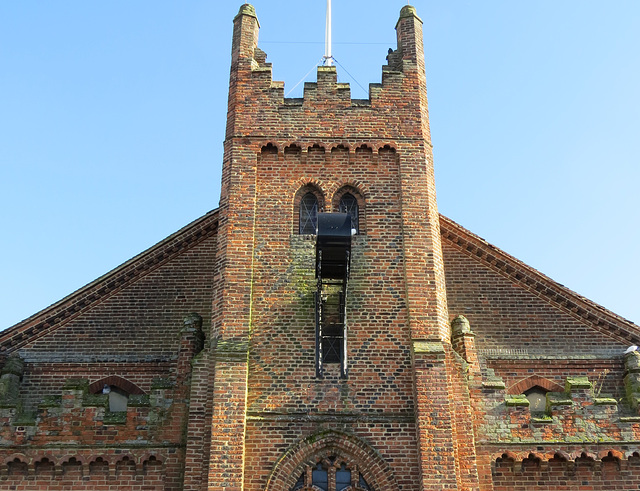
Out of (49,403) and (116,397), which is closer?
(49,403)

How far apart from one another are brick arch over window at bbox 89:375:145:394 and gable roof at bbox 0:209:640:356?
6.08ft

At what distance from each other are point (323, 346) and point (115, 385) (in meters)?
5.43

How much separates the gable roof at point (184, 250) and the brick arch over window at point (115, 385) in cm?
185

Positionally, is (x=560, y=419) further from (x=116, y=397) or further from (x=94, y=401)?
(x=116, y=397)

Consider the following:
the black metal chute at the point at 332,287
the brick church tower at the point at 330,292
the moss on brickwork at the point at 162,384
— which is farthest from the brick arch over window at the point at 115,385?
the black metal chute at the point at 332,287

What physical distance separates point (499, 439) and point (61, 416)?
→ 8.65 metres

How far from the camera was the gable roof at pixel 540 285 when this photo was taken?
2011cm

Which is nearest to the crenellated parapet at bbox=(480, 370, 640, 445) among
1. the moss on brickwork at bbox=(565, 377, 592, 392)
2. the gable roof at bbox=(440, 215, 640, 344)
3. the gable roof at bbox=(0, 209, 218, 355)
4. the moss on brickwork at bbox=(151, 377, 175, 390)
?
the moss on brickwork at bbox=(565, 377, 592, 392)

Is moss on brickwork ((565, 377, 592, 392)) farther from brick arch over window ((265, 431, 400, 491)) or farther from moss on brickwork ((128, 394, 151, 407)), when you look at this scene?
moss on brickwork ((128, 394, 151, 407))

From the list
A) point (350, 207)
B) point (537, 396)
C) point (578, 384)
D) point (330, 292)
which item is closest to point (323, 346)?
point (330, 292)

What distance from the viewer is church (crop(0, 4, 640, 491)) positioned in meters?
15.9

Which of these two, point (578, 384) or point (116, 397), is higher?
point (116, 397)

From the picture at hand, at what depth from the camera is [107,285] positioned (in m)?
20.3

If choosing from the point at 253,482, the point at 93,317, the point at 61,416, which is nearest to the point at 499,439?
the point at 253,482
